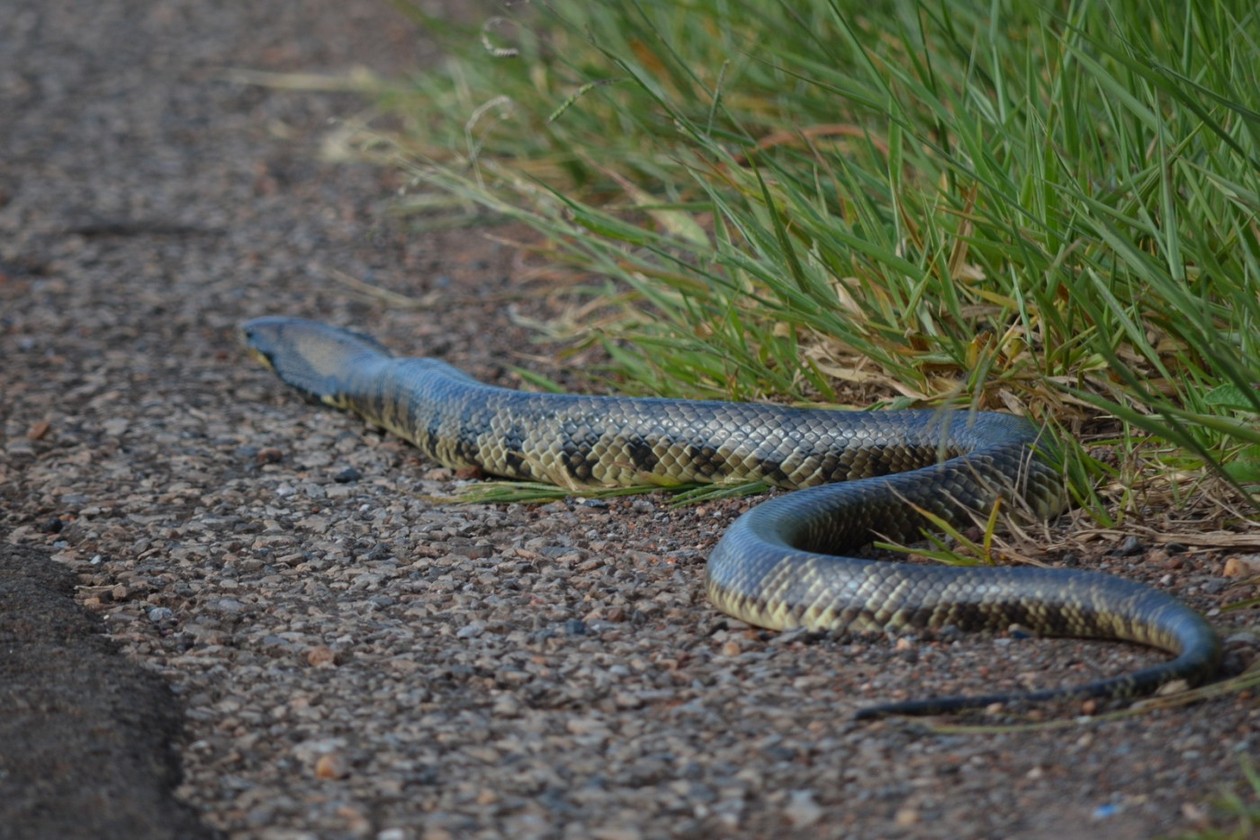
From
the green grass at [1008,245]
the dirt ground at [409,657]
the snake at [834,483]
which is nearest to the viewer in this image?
the dirt ground at [409,657]

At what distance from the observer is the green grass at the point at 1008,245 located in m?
3.72

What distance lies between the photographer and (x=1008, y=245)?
4176 mm

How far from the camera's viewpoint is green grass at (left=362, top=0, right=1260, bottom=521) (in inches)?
147

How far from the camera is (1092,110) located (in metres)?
4.92

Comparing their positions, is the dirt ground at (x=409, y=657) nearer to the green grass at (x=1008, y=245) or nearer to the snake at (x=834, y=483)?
the snake at (x=834, y=483)

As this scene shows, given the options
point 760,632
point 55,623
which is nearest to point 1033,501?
point 760,632

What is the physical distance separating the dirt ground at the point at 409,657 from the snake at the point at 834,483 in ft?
0.24

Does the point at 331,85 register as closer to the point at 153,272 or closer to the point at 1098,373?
the point at 153,272

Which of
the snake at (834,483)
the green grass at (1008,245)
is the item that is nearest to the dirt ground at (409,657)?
the snake at (834,483)

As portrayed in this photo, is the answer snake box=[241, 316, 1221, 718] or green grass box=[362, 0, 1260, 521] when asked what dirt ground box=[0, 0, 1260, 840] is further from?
green grass box=[362, 0, 1260, 521]

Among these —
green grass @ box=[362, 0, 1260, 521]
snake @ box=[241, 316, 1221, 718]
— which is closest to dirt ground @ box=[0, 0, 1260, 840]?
snake @ box=[241, 316, 1221, 718]

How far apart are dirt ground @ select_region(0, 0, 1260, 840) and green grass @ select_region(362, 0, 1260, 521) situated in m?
0.55

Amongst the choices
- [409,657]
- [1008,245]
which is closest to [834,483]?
[1008,245]

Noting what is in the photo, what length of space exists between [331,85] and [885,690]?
805 cm
